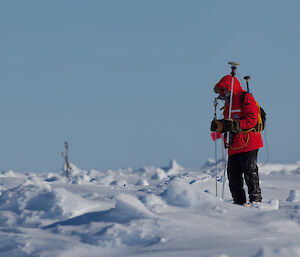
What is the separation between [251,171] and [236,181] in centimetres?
25

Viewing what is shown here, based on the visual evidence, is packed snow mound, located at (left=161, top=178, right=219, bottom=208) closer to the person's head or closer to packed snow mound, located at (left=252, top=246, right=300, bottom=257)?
packed snow mound, located at (left=252, top=246, right=300, bottom=257)

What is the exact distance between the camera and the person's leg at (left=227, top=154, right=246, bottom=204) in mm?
8000

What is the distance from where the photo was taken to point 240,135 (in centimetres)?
780

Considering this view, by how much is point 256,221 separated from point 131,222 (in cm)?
108

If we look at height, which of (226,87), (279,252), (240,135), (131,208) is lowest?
(279,252)

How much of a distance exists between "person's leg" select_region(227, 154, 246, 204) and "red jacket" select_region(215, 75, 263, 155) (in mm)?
136

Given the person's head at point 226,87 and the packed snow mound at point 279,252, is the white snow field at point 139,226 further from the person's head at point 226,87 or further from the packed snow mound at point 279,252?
the person's head at point 226,87

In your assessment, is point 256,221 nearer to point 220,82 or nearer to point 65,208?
point 65,208

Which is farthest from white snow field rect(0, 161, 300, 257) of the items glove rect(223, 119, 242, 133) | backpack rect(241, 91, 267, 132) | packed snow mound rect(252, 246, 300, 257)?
backpack rect(241, 91, 267, 132)

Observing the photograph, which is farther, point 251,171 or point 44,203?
point 251,171

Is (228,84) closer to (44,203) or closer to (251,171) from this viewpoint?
(251,171)

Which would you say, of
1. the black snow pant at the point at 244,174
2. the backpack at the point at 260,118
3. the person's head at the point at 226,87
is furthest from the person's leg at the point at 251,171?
the person's head at the point at 226,87

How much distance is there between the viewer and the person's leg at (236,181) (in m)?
8.00

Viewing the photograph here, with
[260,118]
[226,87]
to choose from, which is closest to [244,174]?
[260,118]
